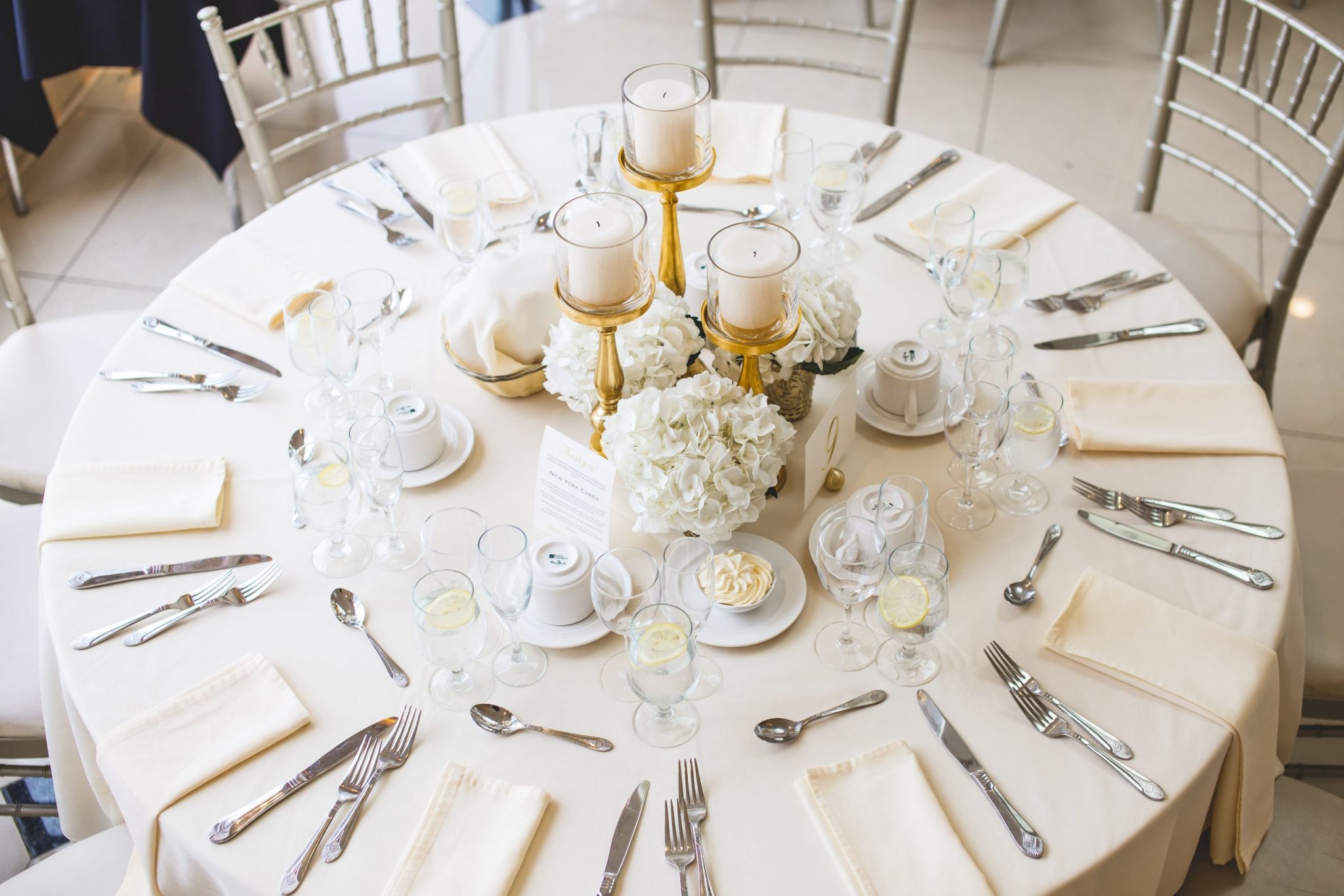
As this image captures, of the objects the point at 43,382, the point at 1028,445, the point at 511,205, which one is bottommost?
the point at 43,382

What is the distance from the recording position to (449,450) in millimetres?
1673

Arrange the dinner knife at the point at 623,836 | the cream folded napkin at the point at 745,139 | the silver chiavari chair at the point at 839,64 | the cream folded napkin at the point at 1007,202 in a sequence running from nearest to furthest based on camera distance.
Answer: the dinner knife at the point at 623,836
the cream folded napkin at the point at 1007,202
the cream folded napkin at the point at 745,139
the silver chiavari chair at the point at 839,64

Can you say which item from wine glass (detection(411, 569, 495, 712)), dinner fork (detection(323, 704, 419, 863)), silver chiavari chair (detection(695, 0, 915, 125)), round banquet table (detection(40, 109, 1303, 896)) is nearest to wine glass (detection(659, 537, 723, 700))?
round banquet table (detection(40, 109, 1303, 896))

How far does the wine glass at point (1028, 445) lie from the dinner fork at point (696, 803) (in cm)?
62

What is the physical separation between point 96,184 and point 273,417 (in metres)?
2.46

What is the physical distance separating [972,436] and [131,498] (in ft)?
3.96

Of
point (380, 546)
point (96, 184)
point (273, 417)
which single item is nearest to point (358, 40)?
point (96, 184)

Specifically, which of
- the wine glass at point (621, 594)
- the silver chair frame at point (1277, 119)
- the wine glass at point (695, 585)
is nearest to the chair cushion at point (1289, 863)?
the wine glass at point (695, 585)

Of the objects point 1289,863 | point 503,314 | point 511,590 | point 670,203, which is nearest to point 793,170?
point 670,203

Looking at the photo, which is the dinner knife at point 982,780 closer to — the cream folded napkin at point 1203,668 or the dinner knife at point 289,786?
the cream folded napkin at point 1203,668

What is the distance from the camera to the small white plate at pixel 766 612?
1.42 m

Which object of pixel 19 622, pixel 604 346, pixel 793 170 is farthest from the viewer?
pixel 793 170

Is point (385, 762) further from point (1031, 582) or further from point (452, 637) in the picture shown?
point (1031, 582)

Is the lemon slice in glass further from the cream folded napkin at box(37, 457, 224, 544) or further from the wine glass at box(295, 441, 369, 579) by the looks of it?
the cream folded napkin at box(37, 457, 224, 544)
